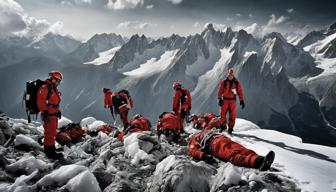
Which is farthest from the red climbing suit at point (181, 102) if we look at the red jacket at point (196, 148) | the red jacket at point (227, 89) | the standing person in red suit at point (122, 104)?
the red jacket at point (196, 148)

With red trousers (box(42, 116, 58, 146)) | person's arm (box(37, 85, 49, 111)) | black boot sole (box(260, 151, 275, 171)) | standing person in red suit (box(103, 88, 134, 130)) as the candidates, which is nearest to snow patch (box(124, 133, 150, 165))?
red trousers (box(42, 116, 58, 146))

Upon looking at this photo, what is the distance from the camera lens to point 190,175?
659 cm

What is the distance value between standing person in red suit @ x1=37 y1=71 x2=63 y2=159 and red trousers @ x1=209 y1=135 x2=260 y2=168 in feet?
17.6

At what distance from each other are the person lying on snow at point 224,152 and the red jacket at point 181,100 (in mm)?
6549

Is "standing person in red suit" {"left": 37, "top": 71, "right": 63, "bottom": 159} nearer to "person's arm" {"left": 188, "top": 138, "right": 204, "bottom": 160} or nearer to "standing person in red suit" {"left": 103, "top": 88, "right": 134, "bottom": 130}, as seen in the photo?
"person's arm" {"left": 188, "top": 138, "right": 204, "bottom": 160}

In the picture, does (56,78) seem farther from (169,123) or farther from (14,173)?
(169,123)

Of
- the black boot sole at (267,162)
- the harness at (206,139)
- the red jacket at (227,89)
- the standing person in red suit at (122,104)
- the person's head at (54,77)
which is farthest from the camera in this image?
the standing person in red suit at (122,104)

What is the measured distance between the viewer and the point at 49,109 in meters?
10.1

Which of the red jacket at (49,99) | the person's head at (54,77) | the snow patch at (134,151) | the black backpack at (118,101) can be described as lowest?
the snow patch at (134,151)

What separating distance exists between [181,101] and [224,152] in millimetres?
8512

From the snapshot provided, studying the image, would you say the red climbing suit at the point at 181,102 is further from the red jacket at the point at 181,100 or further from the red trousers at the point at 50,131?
the red trousers at the point at 50,131

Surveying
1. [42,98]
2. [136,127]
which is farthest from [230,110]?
[42,98]

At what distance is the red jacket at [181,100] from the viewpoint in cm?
1577

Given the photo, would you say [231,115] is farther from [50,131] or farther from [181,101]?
[50,131]
